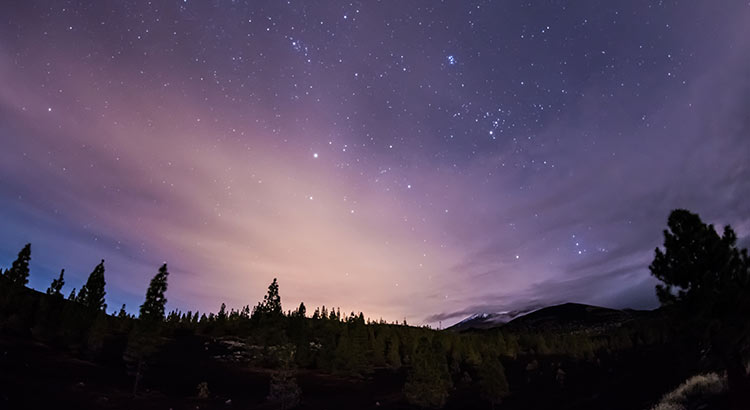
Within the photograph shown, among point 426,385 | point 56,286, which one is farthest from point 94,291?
point 426,385

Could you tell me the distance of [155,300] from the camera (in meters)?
49.9

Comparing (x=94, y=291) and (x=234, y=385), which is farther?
(x=94, y=291)

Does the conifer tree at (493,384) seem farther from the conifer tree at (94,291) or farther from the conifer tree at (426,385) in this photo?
the conifer tree at (94,291)

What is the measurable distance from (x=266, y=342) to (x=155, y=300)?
44.2 metres

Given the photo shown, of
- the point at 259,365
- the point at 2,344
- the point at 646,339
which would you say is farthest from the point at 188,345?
the point at 646,339

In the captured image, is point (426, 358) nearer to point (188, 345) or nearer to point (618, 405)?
point (618, 405)

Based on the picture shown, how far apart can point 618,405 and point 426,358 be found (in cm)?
2113

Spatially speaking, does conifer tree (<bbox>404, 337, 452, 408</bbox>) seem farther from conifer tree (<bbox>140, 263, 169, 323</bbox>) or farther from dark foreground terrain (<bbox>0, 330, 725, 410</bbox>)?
conifer tree (<bbox>140, 263, 169, 323</bbox>)

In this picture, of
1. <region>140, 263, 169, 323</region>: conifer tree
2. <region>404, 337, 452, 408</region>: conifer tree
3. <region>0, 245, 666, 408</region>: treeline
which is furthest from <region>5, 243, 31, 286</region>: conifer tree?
<region>404, 337, 452, 408</region>: conifer tree

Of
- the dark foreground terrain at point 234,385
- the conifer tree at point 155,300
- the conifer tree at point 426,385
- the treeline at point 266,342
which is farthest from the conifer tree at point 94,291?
the conifer tree at point 426,385

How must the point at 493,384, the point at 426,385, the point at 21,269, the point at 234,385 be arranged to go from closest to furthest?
1. the point at 426,385
2. the point at 493,384
3. the point at 234,385
4. the point at 21,269

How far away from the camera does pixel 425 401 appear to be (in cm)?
4919

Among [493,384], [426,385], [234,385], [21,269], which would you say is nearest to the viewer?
[426,385]

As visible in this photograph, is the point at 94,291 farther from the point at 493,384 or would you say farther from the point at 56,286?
the point at 493,384
